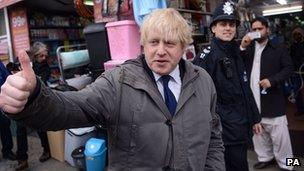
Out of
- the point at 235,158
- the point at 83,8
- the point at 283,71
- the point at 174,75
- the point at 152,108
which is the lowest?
the point at 235,158

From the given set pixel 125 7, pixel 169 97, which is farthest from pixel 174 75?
pixel 125 7

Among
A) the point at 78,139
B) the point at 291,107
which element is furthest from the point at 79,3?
the point at 291,107

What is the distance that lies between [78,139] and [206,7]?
3074 millimetres

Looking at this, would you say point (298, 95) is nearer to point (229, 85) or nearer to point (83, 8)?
point (83, 8)

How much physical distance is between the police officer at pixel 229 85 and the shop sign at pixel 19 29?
4916mm

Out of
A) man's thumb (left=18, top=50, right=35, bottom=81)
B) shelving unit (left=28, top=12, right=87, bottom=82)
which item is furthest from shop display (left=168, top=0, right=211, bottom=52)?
man's thumb (left=18, top=50, right=35, bottom=81)

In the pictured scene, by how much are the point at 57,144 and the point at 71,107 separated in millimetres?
3782

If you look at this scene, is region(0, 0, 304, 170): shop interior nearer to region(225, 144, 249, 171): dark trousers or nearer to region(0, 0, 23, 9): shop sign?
region(0, 0, 23, 9): shop sign

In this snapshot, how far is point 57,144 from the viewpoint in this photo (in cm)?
489

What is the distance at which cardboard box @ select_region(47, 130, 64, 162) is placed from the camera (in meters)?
4.80

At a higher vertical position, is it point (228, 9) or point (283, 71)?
point (228, 9)

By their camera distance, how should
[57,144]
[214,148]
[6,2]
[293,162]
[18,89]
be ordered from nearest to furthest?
1. [18,89]
2. [214,148]
3. [293,162]
4. [57,144]
5. [6,2]

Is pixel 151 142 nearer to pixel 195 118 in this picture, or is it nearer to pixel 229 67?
pixel 195 118

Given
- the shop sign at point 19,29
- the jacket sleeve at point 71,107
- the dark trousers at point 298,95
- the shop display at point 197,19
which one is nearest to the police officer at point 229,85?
the jacket sleeve at point 71,107
